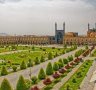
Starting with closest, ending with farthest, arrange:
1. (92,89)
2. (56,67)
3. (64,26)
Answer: (92,89), (56,67), (64,26)

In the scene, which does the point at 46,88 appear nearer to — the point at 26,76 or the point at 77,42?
the point at 26,76

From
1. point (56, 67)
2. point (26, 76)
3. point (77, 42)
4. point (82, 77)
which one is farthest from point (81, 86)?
point (77, 42)

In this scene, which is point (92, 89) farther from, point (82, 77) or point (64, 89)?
point (82, 77)

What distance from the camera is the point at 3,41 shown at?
490 feet

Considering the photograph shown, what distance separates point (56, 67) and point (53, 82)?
946 centimetres

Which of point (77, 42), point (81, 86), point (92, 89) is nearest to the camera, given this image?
point (92, 89)

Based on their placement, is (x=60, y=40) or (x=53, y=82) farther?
(x=60, y=40)

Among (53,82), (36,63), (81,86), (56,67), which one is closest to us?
(81,86)

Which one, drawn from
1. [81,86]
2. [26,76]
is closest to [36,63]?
[26,76]

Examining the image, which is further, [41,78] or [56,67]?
[56,67]

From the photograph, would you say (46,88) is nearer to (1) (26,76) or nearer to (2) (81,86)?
(2) (81,86)

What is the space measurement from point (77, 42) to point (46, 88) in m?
112

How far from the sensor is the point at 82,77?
34.3 metres

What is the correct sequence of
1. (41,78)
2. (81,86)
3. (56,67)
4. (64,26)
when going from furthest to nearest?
(64,26)
(56,67)
(41,78)
(81,86)
